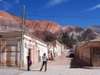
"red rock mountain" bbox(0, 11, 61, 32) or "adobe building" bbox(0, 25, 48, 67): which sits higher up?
"red rock mountain" bbox(0, 11, 61, 32)

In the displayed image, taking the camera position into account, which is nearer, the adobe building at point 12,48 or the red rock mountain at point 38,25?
the adobe building at point 12,48

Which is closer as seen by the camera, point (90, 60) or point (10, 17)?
point (90, 60)

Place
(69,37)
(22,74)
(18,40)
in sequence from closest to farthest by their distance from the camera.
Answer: (22,74)
(18,40)
(69,37)

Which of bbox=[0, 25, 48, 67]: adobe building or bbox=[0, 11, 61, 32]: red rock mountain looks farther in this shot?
bbox=[0, 11, 61, 32]: red rock mountain

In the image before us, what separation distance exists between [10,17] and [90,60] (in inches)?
5160

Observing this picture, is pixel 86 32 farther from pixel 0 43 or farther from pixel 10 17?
pixel 0 43

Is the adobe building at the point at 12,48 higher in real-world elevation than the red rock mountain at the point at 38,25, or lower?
lower

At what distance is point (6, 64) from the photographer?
3084 cm

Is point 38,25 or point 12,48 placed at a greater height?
point 38,25

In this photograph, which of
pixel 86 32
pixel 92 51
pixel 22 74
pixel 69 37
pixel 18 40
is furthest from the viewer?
pixel 86 32

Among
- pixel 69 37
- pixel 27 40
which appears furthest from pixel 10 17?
pixel 27 40

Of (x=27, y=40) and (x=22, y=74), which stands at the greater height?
(x=27, y=40)

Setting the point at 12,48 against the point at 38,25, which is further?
the point at 38,25

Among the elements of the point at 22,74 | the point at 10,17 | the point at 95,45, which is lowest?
the point at 22,74
